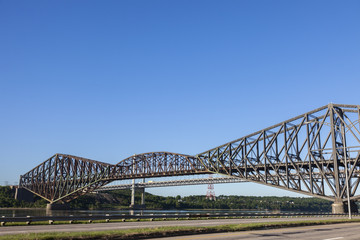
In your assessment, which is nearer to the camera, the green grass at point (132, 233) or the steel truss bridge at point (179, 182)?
the green grass at point (132, 233)

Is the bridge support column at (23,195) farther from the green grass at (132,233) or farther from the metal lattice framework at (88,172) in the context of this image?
the green grass at (132,233)

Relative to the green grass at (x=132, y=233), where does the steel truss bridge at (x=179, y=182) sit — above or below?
above

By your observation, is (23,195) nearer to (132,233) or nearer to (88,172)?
(88,172)

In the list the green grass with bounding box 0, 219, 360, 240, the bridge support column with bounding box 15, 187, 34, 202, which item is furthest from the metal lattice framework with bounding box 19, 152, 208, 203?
the green grass with bounding box 0, 219, 360, 240

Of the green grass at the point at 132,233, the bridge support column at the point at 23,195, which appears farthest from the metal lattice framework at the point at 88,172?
the green grass at the point at 132,233

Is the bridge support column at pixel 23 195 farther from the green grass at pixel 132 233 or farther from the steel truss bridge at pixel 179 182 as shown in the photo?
the green grass at pixel 132 233

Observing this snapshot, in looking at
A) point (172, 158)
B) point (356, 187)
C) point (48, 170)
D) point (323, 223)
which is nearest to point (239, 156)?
point (356, 187)

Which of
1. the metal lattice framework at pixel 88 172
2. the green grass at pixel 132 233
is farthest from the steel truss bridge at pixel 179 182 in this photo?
the green grass at pixel 132 233

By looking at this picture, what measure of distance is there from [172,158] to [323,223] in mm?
97929

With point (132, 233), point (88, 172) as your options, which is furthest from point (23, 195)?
point (132, 233)

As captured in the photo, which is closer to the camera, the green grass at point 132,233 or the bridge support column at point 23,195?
the green grass at point 132,233

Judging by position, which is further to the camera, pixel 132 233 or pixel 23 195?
pixel 23 195

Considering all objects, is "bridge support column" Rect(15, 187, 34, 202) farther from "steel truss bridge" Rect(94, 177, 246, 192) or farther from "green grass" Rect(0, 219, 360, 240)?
"green grass" Rect(0, 219, 360, 240)

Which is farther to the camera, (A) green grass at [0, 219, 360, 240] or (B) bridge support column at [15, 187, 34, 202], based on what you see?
(B) bridge support column at [15, 187, 34, 202]
